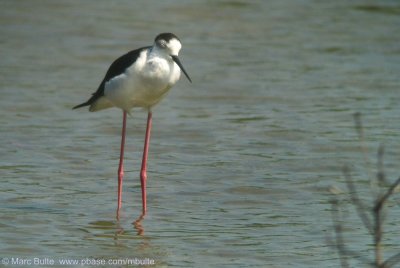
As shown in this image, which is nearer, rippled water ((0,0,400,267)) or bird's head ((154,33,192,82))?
rippled water ((0,0,400,267))

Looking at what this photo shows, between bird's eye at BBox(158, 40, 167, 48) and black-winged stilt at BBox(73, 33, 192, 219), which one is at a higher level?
bird's eye at BBox(158, 40, 167, 48)

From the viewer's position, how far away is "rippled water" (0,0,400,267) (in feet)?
20.9

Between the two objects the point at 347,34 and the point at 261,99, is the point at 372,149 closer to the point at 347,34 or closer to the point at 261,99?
the point at 261,99

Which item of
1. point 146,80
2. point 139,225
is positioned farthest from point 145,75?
point 139,225

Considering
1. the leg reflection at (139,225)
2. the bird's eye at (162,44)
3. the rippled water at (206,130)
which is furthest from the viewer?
the bird's eye at (162,44)

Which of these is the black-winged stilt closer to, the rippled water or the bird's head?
the bird's head

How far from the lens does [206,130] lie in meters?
9.59

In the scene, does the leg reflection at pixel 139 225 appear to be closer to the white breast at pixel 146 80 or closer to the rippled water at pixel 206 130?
the rippled water at pixel 206 130

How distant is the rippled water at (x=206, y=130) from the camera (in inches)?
251

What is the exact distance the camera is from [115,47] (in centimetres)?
1312

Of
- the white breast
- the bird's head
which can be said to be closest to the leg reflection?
the white breast

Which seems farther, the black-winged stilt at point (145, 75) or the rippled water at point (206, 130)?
the black-winged stilt at point (145, 75)

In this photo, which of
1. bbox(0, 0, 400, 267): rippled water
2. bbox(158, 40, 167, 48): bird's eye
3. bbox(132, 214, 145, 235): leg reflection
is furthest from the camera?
bbox(158, 40, 167, 48): bird's eye

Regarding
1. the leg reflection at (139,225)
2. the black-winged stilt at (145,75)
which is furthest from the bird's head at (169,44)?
the leg reflection at (139,225)
